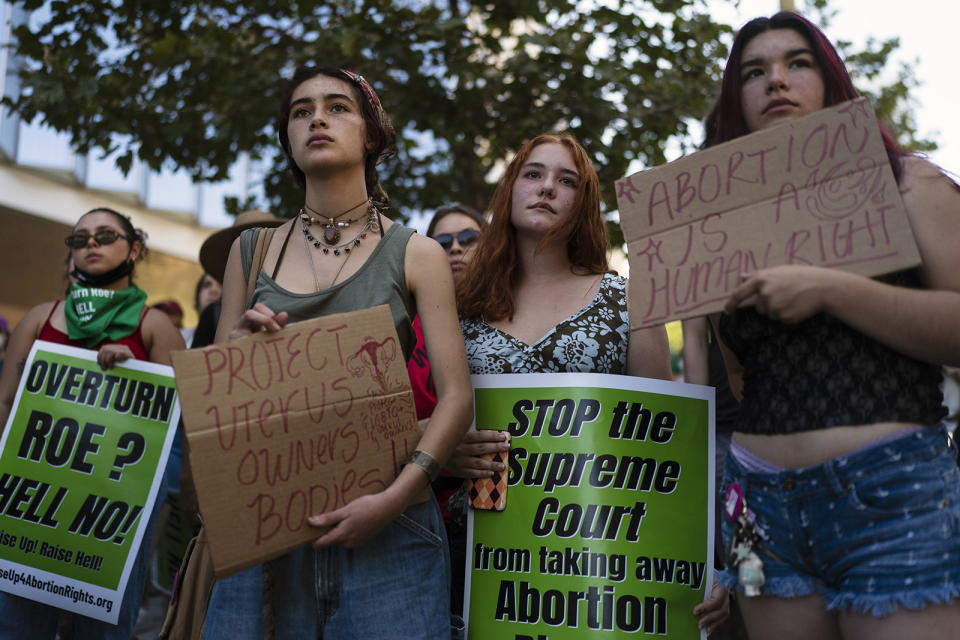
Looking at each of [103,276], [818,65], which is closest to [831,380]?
[818,65]

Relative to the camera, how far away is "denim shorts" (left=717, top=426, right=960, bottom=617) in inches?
63.4

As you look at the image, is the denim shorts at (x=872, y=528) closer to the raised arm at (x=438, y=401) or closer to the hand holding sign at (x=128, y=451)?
the raised arm at (x=438, y=401)

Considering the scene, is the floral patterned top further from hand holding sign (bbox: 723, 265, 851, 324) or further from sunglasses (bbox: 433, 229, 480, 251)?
sunglasses (bbox: 433, 229, 480, 251)

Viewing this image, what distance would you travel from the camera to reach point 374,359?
2.07 m

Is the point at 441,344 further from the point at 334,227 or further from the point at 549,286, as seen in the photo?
the point at 549,286

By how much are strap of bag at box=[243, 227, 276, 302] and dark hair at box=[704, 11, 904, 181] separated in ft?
4.05

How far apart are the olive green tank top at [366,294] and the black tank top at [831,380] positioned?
34.6 inches

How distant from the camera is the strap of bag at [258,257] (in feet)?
7.57

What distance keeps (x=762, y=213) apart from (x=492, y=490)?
3.38 feet

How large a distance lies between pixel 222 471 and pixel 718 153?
1.33 meters

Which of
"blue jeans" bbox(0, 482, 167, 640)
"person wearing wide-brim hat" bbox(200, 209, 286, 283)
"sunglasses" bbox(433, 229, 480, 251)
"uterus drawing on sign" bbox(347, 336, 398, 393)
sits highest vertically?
"person wearing wide-brim hat" bbox(200, 209, 286, 283)

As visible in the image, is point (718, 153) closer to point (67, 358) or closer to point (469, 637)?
point (469, 637)

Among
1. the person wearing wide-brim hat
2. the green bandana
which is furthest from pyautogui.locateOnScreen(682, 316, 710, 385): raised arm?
the person wearing wide-brim hat

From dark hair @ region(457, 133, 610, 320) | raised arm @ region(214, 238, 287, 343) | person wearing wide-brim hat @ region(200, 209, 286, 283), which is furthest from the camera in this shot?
person wearing wide-brim hat @ region(200, 209, 286, 283)
